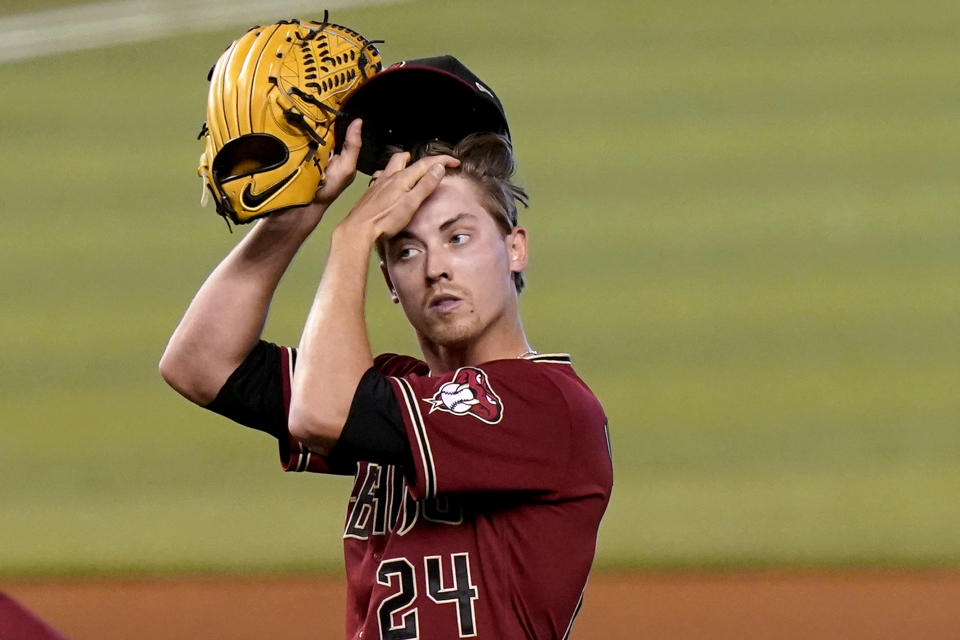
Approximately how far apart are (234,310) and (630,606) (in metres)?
2.87

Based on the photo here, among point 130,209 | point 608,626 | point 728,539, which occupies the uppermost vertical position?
point 130,209

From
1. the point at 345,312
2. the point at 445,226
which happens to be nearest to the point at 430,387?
the point at 345,312

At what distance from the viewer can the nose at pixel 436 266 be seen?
1.91 meters

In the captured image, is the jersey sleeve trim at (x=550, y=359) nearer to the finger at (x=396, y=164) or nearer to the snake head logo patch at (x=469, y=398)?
the snake head logo patch at (x=469, y=398)

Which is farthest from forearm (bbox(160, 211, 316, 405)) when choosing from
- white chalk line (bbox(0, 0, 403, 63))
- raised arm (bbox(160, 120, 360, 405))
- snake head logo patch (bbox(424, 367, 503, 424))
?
white chalk line (bbox(0, 0, 403, 63))

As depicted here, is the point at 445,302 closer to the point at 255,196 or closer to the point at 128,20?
the point at 255,196

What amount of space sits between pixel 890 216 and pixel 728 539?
2.19m

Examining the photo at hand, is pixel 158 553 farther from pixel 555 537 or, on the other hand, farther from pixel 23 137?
pixel 555 537

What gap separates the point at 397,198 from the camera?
6.25 feet

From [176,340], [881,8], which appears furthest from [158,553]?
[881,8]

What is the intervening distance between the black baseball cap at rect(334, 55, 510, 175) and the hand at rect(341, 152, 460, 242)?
0.40ft

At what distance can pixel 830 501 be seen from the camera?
5340mm

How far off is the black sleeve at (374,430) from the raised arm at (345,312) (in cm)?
1

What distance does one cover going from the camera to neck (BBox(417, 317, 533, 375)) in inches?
79.3
